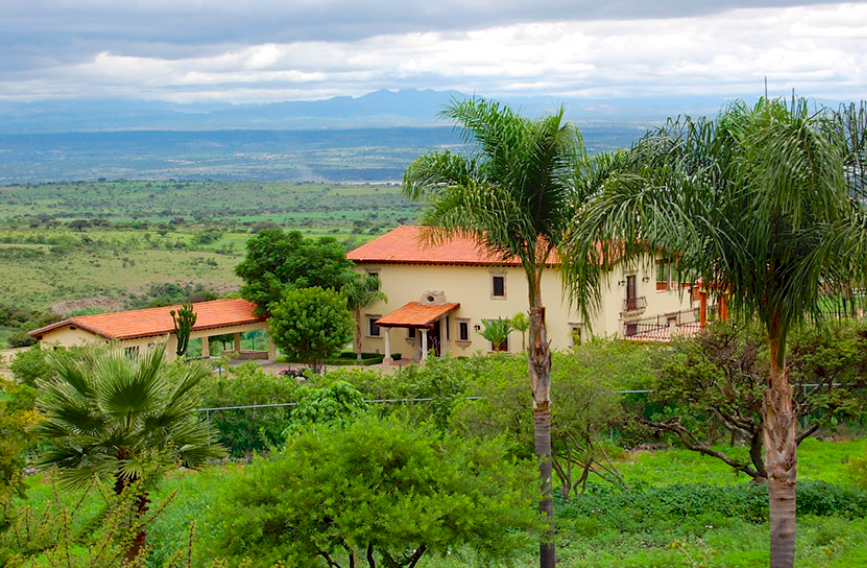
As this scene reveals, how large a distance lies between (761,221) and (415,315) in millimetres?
33498

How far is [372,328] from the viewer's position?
158 ft

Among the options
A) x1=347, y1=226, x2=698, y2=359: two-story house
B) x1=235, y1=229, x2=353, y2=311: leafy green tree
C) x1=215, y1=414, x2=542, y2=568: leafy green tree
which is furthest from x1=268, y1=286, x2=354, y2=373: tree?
x1=215, y1=414, x2=542, y2=568: leafy green tree

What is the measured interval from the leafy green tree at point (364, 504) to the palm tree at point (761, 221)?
2.94 metres

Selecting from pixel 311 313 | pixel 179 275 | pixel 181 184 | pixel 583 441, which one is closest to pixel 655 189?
pixel 583 441

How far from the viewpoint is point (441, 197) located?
14.6m

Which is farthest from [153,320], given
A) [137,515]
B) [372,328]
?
[137,515]

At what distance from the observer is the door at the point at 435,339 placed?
150 feet

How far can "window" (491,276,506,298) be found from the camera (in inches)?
1764

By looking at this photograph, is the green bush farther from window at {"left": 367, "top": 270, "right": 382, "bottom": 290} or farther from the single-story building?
window at {"left": 367, "top": 270, "right": 382, "bottom": 290}

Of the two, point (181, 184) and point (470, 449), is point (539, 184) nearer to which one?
point (470, 449)

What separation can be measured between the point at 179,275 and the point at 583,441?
65.8m

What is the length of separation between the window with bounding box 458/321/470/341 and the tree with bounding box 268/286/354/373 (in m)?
5.29

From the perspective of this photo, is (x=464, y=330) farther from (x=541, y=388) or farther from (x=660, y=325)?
(x=541, y=388)

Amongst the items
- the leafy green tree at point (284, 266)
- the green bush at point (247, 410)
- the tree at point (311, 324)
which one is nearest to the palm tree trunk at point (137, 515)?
the green bush at point (247, 410)
